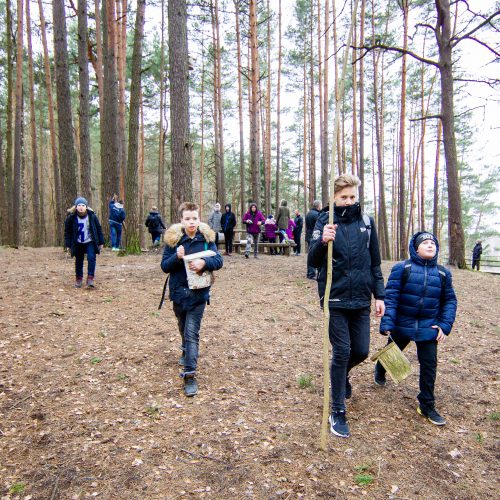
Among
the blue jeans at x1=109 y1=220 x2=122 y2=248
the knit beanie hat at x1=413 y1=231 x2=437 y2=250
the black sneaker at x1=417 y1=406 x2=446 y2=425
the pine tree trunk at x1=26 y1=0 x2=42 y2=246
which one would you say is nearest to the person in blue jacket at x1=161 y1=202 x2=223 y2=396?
the knit beanie hat at x1=413 y1=231 x2=437 y2=250

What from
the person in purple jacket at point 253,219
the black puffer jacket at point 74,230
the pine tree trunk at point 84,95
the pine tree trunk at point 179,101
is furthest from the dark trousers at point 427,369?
the pine tree trunk at point 84,95

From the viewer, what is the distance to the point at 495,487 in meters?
2.53

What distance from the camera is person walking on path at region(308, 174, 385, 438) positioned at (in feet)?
9.65

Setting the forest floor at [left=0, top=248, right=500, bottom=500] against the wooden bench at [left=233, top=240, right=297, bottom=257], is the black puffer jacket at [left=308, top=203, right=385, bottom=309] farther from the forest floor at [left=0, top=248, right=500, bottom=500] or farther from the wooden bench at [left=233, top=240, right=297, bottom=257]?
the wooden bench at [left=233, top=240, right=297, bottom=257]

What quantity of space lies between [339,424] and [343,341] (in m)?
0.68

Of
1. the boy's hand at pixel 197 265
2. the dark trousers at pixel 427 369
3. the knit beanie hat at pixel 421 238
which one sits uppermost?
the knit beanie hat at pixel 421 238

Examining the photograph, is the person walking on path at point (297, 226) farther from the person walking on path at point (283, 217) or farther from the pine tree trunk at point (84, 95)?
the pine tree trunk at point (84, 95)

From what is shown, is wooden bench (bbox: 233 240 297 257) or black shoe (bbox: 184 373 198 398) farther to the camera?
wooden bench (bbox: 233 240 297 257)

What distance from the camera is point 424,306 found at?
3207 mm

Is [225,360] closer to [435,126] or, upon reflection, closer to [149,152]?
[435,126]

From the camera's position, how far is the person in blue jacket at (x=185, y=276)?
3.61m

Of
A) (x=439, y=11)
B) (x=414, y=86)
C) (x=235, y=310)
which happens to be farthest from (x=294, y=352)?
(x=414, y=86)

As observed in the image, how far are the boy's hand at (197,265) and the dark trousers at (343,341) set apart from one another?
1284 mm

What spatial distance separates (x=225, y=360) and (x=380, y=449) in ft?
6.78
